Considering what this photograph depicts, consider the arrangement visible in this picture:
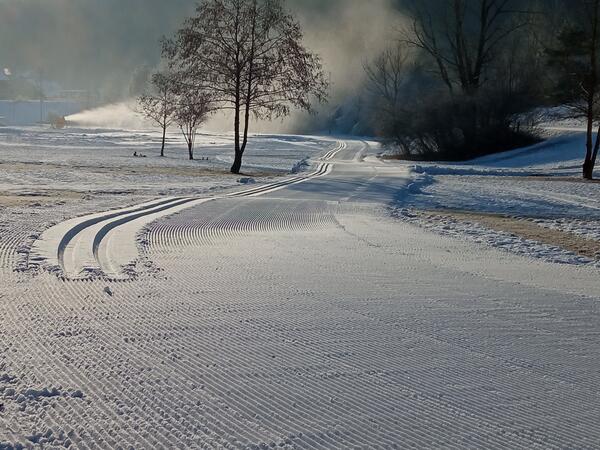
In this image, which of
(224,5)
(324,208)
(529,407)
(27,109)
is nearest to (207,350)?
(529,407)

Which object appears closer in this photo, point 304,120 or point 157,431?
point 157,431

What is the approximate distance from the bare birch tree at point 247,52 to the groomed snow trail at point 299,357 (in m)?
19.6

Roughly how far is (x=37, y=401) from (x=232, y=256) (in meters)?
3.91

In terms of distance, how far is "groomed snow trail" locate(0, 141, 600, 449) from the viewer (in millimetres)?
2648

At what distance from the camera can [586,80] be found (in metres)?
27.4

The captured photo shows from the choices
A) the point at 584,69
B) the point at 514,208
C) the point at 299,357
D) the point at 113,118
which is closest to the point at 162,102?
the point at 584,69

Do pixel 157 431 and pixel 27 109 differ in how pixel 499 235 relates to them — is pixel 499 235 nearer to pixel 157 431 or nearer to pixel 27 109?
pixel 157 431

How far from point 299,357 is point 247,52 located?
23239 mm

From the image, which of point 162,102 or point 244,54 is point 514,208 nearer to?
point 244,54

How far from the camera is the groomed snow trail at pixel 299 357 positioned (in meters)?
2.65

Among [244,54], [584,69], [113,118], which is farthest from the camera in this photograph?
[113,118]

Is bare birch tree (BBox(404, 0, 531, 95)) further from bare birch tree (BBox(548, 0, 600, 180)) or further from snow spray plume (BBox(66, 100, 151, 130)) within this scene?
snow spray plume (BBox(66, 100, 151, 130))

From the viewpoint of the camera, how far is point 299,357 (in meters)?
3.51

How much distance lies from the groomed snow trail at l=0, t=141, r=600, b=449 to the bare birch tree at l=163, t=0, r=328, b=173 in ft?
64.4
